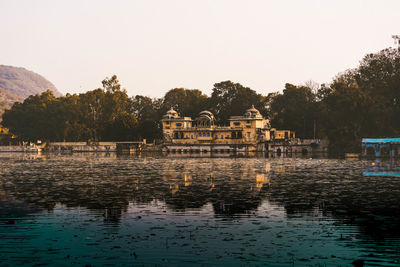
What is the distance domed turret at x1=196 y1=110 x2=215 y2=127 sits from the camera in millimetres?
136750

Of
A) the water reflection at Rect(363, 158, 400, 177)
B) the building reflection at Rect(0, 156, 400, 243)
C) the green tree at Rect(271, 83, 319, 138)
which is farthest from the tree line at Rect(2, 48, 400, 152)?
the building reflection at Rect(0, 156, 400, 243)

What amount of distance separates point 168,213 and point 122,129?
11925cm

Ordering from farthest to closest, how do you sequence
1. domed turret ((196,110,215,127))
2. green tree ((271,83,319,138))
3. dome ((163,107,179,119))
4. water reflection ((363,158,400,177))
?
dome ((163,107,179,119))
domed turret ((196,110,215,127))
green tree ((271,83,319,138))
water reflection ((363,158,400,177))

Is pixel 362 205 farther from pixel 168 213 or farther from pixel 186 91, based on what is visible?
pixel 186 91

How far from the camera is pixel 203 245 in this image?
1622 centimetres

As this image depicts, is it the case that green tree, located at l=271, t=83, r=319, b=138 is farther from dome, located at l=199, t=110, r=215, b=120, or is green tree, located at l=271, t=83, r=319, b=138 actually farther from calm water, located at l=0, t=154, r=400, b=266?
calm water, located at l=0, t=154, r=400, b=266

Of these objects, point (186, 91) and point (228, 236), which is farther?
point (186, 91)

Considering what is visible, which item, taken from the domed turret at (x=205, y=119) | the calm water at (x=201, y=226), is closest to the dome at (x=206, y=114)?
the domed turret at (x=205, y=119)

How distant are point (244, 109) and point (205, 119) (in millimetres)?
13810

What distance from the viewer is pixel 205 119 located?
136875 mm

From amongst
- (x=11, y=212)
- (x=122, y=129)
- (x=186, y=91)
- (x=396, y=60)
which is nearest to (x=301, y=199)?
(x=11, y=212)

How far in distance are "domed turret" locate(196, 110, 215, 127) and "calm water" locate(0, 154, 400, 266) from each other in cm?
10309

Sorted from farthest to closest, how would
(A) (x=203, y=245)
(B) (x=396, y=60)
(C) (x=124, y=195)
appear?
(B) (x=396, y=60) < (C) (x=124, y=195) < (A) (x=203, y=245)

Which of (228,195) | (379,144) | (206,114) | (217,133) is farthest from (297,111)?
(228,195)
